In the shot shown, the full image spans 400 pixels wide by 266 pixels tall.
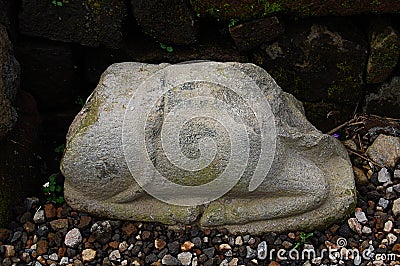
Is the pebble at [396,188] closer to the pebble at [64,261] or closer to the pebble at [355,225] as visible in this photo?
the pebble at [355,225]

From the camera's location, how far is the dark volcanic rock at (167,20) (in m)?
3.23

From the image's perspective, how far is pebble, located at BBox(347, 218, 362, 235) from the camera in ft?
10.2

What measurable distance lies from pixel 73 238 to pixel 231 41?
4.45 feet

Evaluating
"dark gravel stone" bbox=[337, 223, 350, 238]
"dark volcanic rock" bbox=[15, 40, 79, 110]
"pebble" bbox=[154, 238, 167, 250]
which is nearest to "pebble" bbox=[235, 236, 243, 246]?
"pebble" bbox=[154, 238, 167, 250]

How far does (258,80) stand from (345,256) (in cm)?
95

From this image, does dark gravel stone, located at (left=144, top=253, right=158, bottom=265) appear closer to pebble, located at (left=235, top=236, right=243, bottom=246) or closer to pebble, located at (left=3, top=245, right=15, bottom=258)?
pebble, located at (left=235, top=236, right=243, bottom=246)

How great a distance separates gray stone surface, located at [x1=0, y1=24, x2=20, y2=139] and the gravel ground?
0.47 m

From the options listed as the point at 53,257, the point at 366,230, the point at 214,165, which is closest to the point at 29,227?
the point at 53,257

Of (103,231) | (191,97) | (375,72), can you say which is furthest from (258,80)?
(103,231)

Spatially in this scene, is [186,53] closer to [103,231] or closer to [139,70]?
[139,70]

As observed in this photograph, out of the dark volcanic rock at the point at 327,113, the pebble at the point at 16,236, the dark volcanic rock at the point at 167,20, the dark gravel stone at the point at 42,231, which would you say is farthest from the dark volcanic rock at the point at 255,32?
the pebble at the point at 16,236

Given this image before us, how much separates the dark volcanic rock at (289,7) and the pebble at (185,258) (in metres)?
1.24

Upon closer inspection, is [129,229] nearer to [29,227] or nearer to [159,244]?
[159,244]

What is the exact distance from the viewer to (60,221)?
316 centimetres
